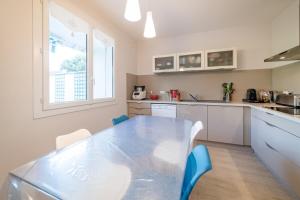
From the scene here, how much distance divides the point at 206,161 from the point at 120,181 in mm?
427

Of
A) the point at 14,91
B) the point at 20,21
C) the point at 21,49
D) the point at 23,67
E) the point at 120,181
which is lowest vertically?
the point at 120,181

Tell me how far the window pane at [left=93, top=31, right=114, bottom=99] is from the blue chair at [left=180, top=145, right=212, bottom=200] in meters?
2.20

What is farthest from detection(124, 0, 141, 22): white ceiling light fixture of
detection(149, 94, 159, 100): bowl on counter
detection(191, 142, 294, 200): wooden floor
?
detection(149, 94, 159, 100): bowl on counter

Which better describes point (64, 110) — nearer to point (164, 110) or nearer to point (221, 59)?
point (164, 110)

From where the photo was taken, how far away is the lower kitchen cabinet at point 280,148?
55.8 inches

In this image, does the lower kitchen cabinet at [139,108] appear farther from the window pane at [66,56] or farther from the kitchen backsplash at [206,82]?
the window pane at [66,56]

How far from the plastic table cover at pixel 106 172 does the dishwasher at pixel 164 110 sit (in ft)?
6.92

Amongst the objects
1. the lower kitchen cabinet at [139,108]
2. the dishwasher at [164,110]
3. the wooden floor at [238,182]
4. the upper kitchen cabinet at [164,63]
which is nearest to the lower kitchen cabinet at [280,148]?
the wooden floor at [238,182]

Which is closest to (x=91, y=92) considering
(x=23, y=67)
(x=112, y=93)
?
(x=112, y=93)

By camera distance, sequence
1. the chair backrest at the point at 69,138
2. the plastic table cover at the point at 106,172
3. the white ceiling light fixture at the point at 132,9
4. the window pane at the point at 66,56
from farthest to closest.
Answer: the window pane at the point at 66,56 < the white ceiling light fixture at the point at 132,9 < the chair backrest at the point at 69,138 < the plastic table cover at the point at 106,172

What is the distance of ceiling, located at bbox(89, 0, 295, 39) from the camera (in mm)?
2305

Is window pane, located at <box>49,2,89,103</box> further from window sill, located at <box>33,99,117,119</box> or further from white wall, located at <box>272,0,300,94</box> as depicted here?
white wall, located at <box>272,0,300,94</box>

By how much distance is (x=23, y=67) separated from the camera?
1578mm

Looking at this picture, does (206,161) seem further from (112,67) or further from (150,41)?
(150,41)
